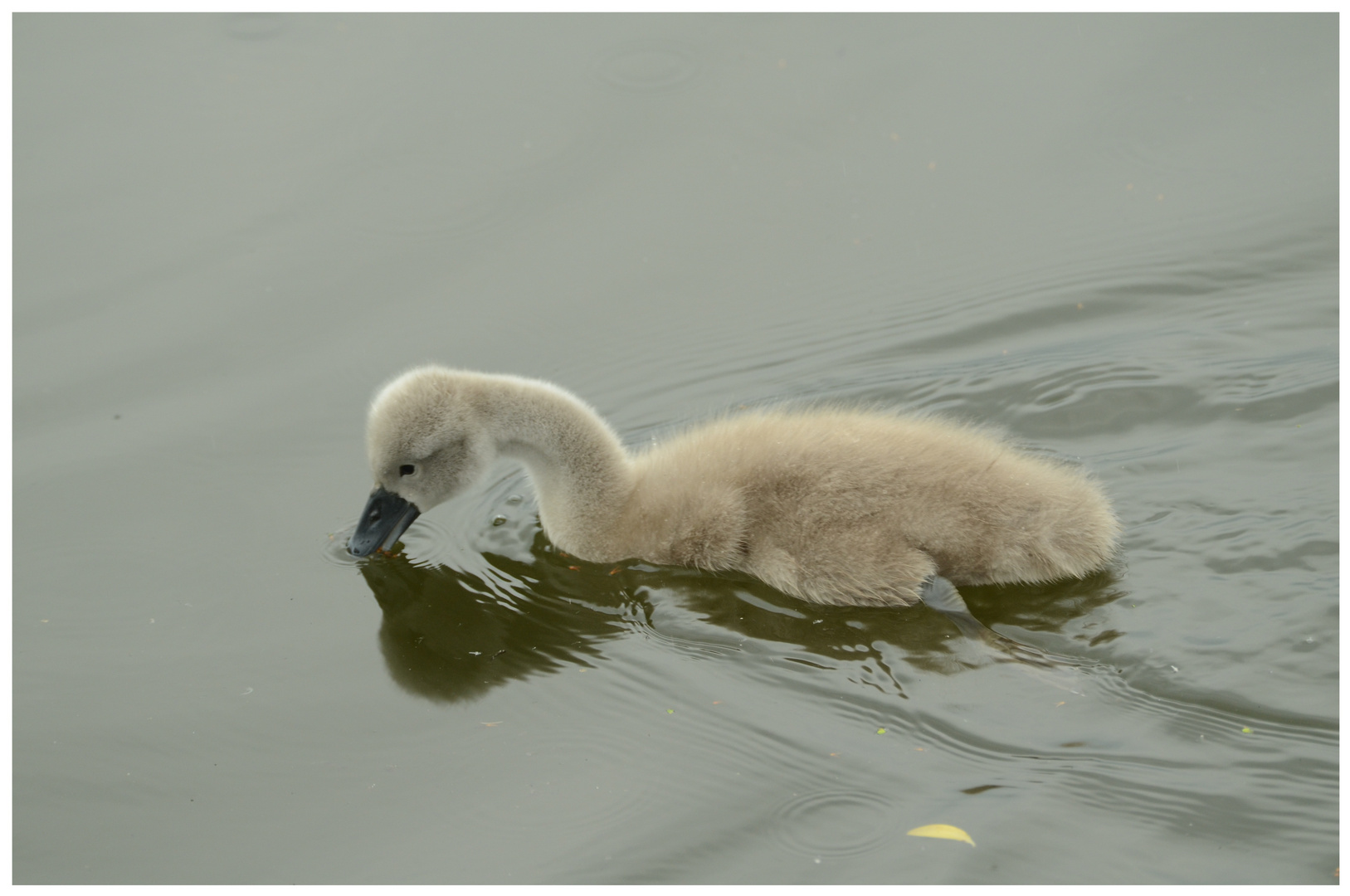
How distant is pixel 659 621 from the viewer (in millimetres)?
4680

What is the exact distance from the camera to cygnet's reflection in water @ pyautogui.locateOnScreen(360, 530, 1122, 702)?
444 centimetres

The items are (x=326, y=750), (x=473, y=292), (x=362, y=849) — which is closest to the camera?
(x=362, y=849)

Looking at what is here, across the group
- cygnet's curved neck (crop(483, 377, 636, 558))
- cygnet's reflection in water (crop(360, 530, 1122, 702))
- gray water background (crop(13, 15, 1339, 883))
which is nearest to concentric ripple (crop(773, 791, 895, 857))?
gray water background (crop(13, 15, 1339, 883))

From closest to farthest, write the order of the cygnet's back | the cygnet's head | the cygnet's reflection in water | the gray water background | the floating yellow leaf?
the floating yellow leaf, the gray water background, the cygnet's reflection in water, the cygnet's back, the cygnet's head

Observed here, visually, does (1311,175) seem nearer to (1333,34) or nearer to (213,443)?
(1333,34)

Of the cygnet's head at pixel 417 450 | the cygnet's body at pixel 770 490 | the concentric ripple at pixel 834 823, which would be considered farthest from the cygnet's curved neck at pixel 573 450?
the concentric ripple at pixel 834 823

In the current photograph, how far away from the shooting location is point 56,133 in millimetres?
7711

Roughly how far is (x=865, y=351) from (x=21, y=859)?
3.92 metres

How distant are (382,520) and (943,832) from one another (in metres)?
2.37

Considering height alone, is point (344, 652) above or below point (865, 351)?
below

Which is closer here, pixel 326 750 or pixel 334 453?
pixel 326 750

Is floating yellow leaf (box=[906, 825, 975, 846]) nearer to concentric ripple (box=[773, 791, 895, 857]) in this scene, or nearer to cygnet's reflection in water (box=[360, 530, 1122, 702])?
concentric ripple (box=[773, 791, 895, 857])

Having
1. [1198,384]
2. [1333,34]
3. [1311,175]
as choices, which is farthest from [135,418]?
[1333,34]

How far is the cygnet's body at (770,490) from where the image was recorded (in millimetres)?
4578
